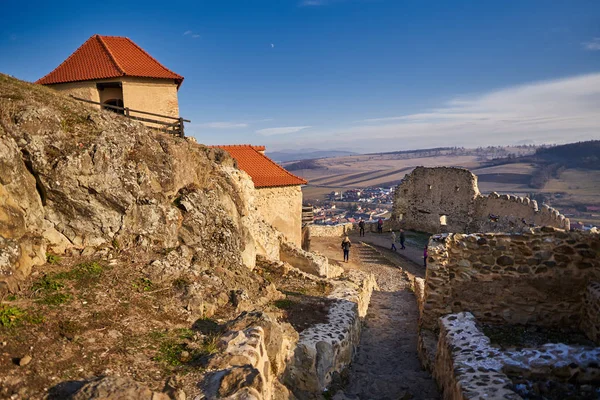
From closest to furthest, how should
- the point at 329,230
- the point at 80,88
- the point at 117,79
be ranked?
the point at 117,79
the point at 80,88
the point at 329,230

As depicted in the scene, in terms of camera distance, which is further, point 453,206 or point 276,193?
point 453,206

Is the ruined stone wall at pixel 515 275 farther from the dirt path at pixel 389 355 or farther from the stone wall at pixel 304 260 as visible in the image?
the stone wall at pixel 304 260

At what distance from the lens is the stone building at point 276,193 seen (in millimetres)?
17609

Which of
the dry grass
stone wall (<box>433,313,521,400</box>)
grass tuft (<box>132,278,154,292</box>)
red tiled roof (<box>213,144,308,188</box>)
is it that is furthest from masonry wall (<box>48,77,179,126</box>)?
stone wall (<box>433,313,521,400</box>)

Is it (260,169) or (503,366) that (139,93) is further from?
(503,366)

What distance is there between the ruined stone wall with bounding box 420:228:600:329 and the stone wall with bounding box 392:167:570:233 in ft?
41.8

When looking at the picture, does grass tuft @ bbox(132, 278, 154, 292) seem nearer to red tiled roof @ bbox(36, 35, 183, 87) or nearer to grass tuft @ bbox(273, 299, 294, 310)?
grass tuft @ bbox(273, 299, 294, 310)

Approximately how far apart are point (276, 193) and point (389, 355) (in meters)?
10.7

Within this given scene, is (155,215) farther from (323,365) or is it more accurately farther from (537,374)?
(537,374)

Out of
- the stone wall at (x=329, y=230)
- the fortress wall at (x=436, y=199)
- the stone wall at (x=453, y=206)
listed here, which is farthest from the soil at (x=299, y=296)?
the fortress wall at (x=436, y=199)

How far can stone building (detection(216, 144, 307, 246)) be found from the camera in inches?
693

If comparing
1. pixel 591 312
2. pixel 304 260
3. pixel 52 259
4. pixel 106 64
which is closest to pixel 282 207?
pixel 304 260

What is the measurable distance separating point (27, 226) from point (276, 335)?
5283 millimetres

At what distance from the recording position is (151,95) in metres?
16.2
